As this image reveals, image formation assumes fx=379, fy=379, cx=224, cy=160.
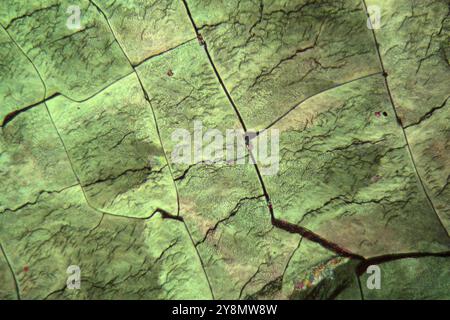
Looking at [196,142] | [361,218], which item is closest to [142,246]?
[196,142]

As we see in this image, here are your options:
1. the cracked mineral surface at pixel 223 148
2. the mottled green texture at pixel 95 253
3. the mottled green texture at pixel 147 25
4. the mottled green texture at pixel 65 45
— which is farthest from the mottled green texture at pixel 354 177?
the mottled green texture at pixel 65 45

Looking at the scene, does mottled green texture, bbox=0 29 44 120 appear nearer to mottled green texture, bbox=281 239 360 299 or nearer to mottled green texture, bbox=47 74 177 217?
mottled green texture, bbox=47 74 177 217

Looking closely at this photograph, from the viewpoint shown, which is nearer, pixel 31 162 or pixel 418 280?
pixel 418 280

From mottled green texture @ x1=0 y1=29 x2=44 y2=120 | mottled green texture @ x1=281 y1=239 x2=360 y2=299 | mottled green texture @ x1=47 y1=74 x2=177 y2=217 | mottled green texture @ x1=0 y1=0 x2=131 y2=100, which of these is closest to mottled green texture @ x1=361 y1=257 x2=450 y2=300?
mottled green texture @ x1=281 y1=239 x2=360 y2=299

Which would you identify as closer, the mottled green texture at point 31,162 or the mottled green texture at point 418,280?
the mottled green texture at point 418,280

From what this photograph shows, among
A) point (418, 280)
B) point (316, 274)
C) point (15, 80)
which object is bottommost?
point (418, 280)

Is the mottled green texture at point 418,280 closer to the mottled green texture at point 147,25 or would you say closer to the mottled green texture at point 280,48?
the mottled green texture at point 280,48

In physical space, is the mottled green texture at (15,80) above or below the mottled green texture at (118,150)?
above

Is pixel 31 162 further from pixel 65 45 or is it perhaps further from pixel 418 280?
pixel 418 280

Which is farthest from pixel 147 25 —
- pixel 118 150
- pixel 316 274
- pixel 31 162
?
pixel 316 274
